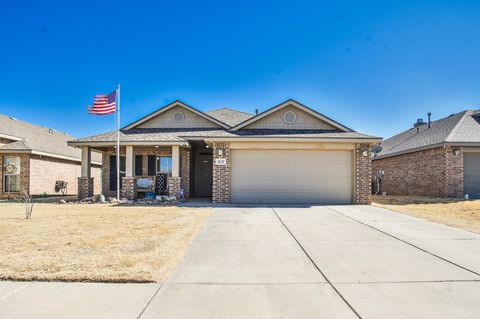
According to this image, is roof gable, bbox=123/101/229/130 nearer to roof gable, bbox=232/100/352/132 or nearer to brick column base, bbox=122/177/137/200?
roof gable, bbox=232/100/352/132

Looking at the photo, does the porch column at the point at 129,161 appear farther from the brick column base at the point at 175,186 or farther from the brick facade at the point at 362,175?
the brick facade at the point at 362,175

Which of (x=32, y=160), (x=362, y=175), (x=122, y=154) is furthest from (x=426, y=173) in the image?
(x=32, y=160)

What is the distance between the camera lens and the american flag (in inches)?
595

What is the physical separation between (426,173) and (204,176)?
44.0ft

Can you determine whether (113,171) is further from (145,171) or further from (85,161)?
(145,171)

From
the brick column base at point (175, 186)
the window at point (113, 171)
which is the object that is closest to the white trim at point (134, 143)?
the window at point (113, 171)

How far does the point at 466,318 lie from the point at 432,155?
54.3 ft

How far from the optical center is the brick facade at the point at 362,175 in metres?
13.5

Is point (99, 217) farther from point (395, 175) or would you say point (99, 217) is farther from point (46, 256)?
point (395, 175)

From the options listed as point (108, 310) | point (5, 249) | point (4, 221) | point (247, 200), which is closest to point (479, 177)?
point (247, 200)

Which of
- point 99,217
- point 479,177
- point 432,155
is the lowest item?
point 99,217

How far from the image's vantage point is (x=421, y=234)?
694cm

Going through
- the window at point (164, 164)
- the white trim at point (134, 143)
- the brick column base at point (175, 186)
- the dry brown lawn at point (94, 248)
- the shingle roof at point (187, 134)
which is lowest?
the dry brown lawn at point (94, 248)

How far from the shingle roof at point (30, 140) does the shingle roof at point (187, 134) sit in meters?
5.86
